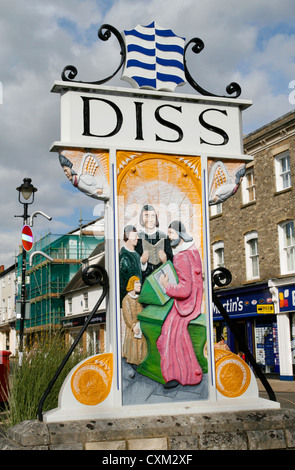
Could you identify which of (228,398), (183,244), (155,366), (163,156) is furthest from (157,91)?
(228,398)

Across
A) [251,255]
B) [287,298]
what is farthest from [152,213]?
[251,255]

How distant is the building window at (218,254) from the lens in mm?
26578

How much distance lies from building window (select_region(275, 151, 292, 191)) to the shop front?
4264 millimetres

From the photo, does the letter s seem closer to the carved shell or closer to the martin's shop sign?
the martin's shop sign

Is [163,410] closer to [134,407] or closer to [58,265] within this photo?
[134,407]

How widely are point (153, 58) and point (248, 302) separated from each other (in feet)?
62.1

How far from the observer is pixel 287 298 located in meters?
21.9

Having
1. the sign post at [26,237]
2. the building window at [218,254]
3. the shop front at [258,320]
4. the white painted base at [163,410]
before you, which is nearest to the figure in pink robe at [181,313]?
the white painted base at [163,410]

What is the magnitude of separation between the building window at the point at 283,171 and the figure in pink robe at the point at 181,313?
17138 millimetres

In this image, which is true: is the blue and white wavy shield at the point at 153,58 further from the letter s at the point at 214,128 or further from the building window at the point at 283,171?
the building window at the point at 283,171

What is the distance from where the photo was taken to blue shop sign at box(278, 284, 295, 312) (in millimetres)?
21656

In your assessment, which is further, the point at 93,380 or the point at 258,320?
the point at 258,320
